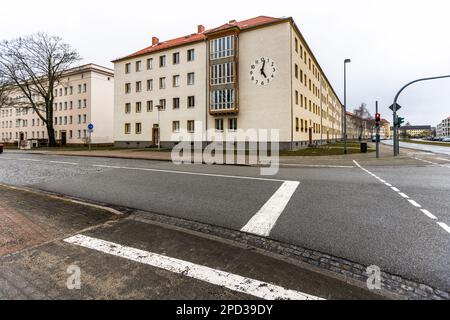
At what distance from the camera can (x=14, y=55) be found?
34.7 metres

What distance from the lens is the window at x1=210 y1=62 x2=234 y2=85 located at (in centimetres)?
2842

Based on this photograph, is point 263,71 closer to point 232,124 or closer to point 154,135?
point 232,124

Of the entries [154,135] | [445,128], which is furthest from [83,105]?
[445,128]

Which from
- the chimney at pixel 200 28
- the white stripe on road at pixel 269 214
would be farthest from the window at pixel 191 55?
the white stripe on road at pixel 269 214

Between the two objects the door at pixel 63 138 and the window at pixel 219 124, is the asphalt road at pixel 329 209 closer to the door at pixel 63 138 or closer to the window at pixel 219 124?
the window at pixel 219 124

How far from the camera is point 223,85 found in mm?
28750

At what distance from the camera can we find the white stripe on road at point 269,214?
435 centimetres

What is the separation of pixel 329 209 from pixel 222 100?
24.7 metres

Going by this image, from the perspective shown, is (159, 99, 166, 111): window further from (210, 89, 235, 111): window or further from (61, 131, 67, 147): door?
(61, 131, 67, 147): door
